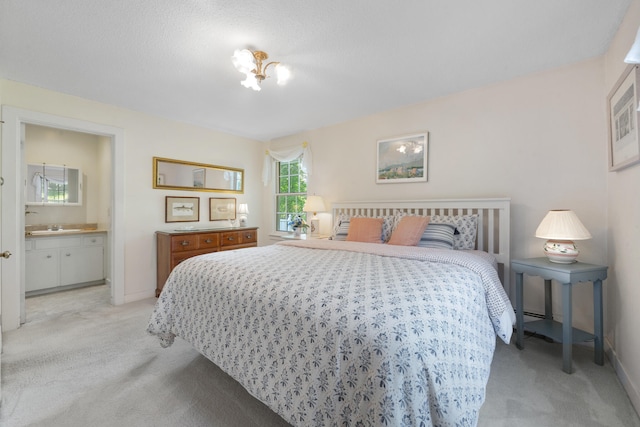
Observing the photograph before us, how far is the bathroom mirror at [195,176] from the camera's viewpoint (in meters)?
3.77

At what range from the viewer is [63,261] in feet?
12.7

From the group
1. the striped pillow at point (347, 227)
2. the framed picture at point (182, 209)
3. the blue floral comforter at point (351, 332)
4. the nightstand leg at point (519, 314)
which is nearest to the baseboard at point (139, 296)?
the framed picture at point (182, 209)

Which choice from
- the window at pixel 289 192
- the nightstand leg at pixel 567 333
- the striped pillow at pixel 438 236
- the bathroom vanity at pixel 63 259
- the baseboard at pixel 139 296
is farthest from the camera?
the window at pixel 289 192

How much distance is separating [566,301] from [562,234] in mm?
482

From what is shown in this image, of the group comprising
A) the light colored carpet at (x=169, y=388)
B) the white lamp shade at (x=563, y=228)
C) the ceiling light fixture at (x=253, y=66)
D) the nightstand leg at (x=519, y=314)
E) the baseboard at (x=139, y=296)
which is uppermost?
the ceiling light fixture at (x=253, y=66)

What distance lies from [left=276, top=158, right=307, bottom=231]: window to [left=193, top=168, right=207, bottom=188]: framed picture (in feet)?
4.18

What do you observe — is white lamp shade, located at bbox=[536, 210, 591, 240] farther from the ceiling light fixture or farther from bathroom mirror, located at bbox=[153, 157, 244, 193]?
bathroom mirror, located at bbox=[153, 157, 244, 193]

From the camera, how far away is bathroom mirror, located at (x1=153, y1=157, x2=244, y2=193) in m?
3.77

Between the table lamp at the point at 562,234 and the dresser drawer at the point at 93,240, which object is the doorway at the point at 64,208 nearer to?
the dresser drawer at the point at 93,240

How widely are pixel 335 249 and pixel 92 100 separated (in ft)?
10.8

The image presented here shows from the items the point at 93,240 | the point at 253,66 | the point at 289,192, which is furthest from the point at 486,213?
the point at 93,240

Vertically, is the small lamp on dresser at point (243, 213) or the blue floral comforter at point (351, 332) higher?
the small lamp on dresser at point (243, 213)

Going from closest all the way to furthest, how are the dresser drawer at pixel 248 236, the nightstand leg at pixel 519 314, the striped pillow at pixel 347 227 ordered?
the nightstand leg at pixel 519 314 → the striped pillow at pixel 347 227 → the dresser drawer at pixel 248 236

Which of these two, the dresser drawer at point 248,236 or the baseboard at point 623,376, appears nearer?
the baseboard at point 623,376
